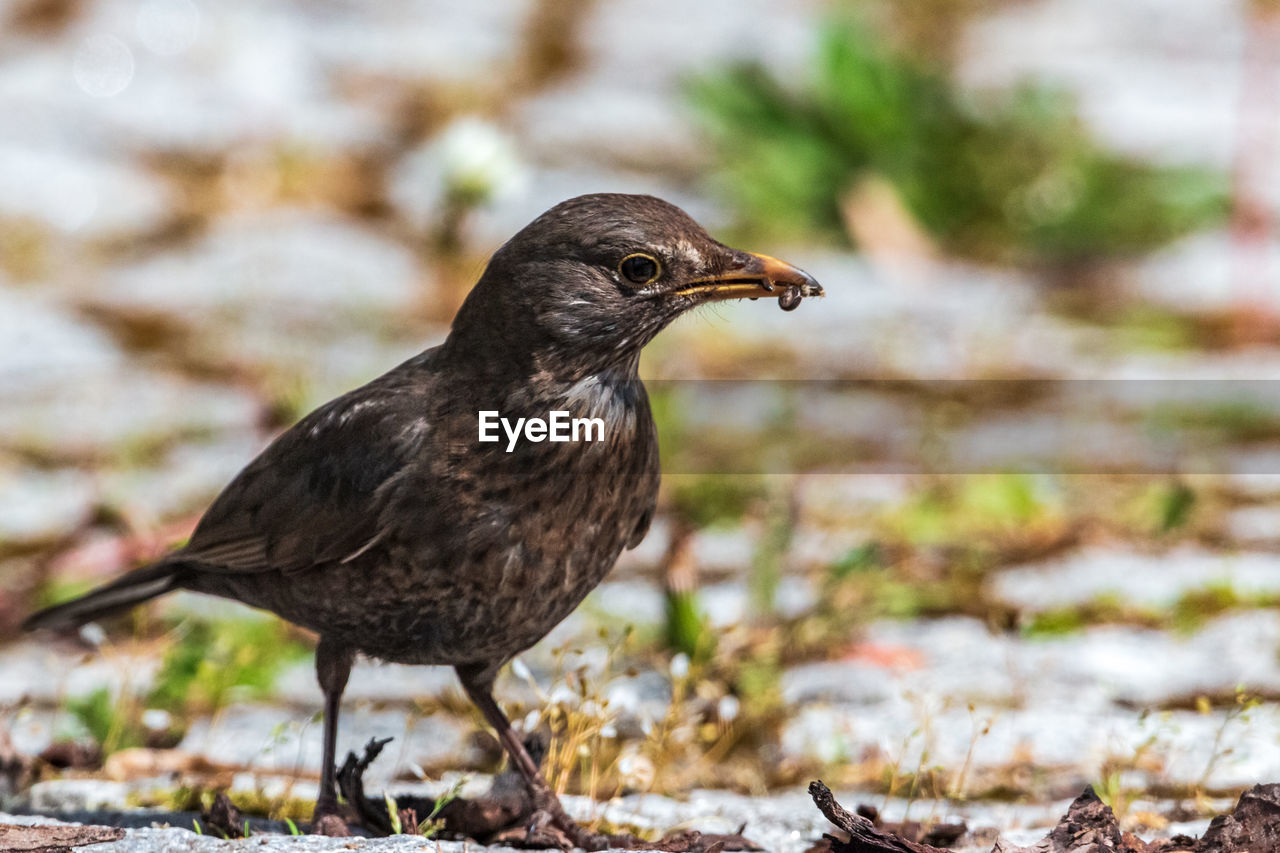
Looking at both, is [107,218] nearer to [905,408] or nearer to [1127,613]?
[905,408]

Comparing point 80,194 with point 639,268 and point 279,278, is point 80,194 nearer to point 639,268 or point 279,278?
point 279,278

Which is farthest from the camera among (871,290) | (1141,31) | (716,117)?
(1141,31)

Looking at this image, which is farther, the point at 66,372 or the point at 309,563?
the point at 66,372

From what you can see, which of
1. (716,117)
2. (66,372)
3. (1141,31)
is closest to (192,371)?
(66,372)

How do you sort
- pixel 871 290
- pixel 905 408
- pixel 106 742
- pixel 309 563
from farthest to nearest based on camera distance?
pixel 871 290 → pixel 905 408 → pixel 106 742 → pixel 309 563

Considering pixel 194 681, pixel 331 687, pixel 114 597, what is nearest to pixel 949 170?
pixel 194 681

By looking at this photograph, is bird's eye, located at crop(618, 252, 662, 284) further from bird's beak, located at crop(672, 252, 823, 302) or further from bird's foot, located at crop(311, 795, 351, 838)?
bird's foot, located at crop(311, 795, 351, 838)

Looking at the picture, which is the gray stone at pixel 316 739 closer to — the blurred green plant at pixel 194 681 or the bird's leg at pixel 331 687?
the blurred green plant at pixel 194 681

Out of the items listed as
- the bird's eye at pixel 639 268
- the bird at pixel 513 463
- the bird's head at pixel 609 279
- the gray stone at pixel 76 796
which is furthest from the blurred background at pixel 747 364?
the bird's eye at pixel 639 268
